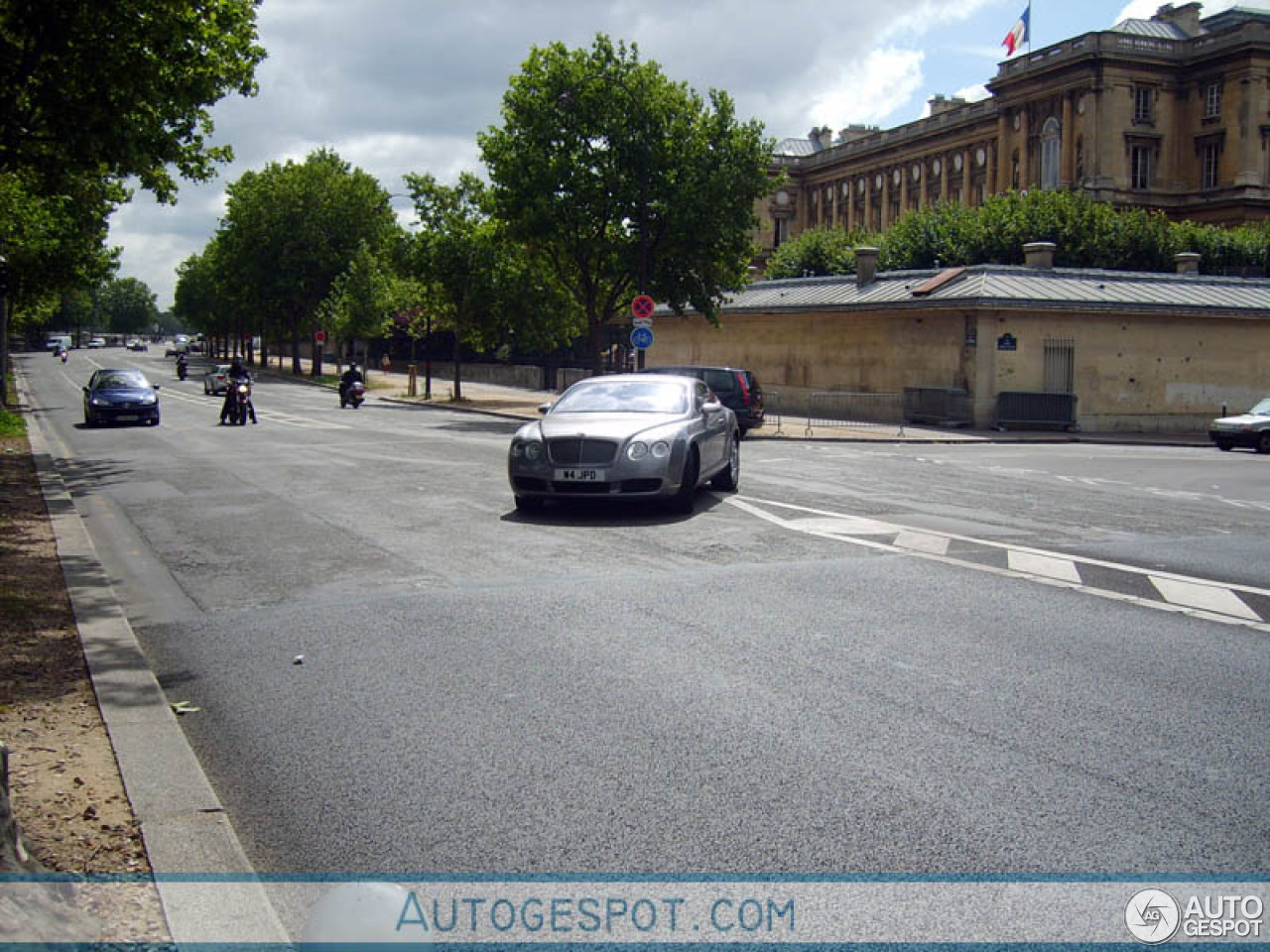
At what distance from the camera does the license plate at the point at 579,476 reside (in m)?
12.3

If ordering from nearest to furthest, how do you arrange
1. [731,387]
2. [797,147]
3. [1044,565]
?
1. [1044,565]
2. [731,387]
3. [797,147]

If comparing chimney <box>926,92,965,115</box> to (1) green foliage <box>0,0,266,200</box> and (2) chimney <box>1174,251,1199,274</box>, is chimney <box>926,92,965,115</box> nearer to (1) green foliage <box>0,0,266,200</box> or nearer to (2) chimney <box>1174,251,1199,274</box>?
(2) chimney <box>1174,251,1199,274</box>

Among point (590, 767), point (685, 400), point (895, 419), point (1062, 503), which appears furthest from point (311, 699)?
point (895, 419)

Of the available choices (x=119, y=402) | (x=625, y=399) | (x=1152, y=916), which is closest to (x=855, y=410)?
(x=119, y=402)

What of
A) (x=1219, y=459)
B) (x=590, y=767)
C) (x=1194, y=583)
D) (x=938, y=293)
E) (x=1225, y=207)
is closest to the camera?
(x=590, y=767)

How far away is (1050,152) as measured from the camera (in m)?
78.6

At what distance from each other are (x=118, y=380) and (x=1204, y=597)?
2905cm

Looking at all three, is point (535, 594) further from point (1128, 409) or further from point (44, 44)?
point (1128, 409)

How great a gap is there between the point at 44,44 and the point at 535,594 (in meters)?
10.2

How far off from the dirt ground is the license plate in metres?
5.08

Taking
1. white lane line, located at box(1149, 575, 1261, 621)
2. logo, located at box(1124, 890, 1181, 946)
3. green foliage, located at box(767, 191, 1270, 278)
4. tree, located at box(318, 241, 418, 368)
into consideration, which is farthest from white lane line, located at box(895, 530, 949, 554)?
tree, located at box(318, 241, 418, 368)

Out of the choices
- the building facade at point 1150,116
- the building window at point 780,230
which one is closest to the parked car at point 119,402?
the building facade at point 1150,116

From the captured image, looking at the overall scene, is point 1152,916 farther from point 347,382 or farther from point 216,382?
point 216,382

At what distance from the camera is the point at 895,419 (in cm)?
3731
